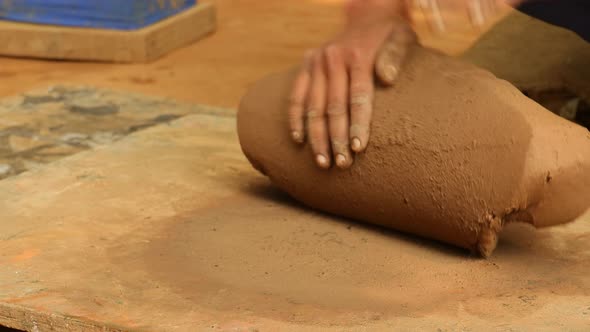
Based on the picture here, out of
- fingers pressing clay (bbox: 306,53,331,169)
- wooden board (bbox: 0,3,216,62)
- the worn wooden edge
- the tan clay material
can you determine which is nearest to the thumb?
fingers pressing clay (bbox: 306,53,331,169)

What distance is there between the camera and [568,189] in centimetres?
183

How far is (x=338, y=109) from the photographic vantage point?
6.60 ft

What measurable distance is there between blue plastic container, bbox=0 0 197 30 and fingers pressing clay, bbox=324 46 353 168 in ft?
9.08

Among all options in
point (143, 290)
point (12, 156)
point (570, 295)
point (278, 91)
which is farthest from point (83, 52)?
point (570, 295)

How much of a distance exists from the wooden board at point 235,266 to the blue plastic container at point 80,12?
2341 millimetres

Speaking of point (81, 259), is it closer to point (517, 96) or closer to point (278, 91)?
point (278, 91)

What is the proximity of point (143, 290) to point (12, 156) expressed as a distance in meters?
1.24

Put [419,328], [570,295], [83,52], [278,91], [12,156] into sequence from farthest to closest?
[83,52] → [12,156] → [278,91] → [570,295] → [419,328]

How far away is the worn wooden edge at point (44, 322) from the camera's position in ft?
5.40

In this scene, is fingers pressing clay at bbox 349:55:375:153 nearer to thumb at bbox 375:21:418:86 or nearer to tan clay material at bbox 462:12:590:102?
thumb at bbox 375:21:418:86

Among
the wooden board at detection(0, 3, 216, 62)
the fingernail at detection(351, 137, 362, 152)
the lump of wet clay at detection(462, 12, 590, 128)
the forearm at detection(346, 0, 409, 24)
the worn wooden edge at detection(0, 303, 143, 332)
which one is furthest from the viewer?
the wooden board at detection(0, 3, 216, 62)

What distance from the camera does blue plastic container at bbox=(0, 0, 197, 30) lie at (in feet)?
15.2

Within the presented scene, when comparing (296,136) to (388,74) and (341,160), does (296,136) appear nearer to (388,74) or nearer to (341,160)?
(341,160)

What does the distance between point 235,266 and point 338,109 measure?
0.40m
